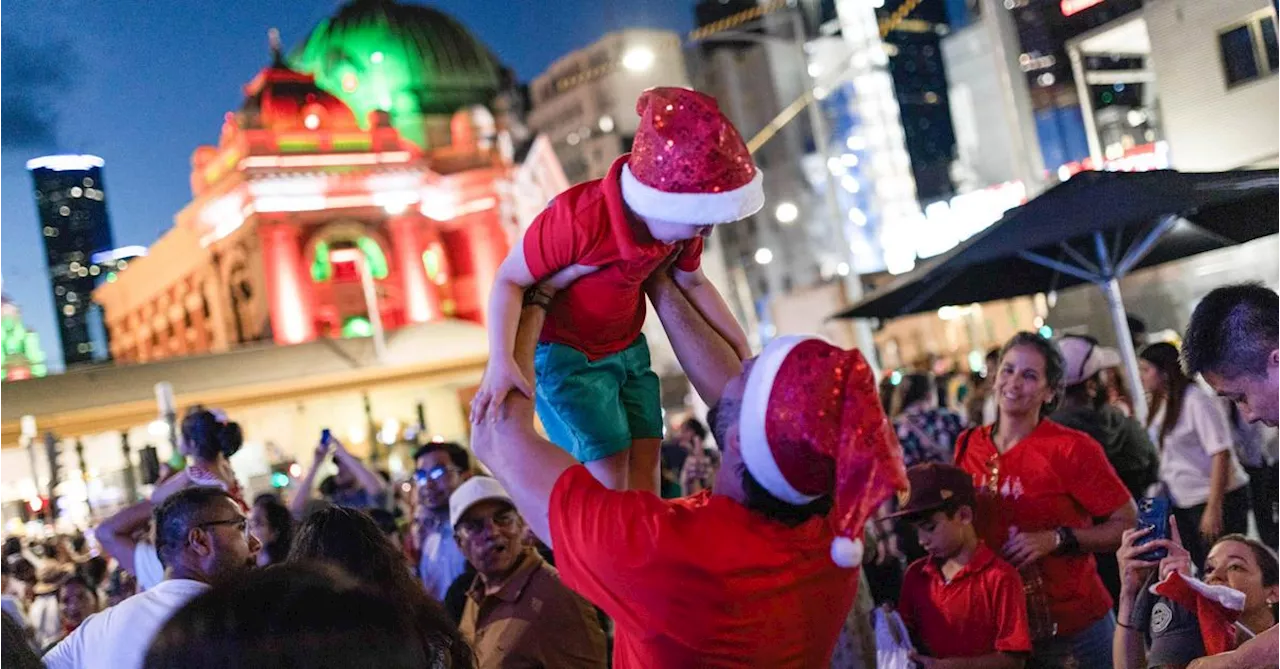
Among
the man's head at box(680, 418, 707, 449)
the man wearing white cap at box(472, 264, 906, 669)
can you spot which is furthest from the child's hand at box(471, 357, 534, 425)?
the man's head at box(680, 418, 707, 449)

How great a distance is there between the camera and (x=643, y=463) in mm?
3500

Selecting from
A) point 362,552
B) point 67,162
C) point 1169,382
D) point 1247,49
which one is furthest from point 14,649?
point 67,162

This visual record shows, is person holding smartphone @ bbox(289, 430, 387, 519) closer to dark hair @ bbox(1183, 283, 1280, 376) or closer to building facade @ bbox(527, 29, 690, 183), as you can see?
dark hair @ bbox(1183, 283, 1280, 376)

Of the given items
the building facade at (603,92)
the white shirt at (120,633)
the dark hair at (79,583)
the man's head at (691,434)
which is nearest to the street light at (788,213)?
the building facade at (603,92)

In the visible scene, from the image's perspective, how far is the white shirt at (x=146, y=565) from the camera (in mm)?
5305

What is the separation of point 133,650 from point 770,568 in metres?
1.91

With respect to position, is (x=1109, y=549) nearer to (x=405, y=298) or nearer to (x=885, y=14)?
(x=405, y=298)

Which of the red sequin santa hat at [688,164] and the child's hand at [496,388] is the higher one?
the red sequin santa hat at [688,164]

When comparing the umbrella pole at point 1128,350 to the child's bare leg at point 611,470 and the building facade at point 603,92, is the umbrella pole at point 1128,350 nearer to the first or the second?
the child's bare leg at point 611,470

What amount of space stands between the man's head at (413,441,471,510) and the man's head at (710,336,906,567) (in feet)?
13.4

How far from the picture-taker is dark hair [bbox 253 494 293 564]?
211 inches

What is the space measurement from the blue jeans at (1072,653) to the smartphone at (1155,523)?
105 centimetres

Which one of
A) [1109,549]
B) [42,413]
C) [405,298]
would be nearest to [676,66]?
[405,298]

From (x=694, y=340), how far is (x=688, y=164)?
653 millimetres
